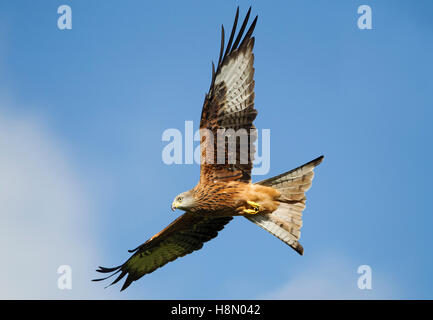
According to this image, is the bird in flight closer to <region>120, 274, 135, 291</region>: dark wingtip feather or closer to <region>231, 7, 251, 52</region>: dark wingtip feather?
<region>231, 7, 251, 52</region>: dark wingtip feather

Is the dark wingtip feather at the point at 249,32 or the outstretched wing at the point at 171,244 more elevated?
the dark wingtip feather at the point at 249,32

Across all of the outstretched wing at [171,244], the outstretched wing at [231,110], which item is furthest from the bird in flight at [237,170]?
the outstretched wing at [171,244]

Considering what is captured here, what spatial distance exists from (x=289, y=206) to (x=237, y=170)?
1115 millimetres

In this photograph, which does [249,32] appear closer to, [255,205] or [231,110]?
[231,110]

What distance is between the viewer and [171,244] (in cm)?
1138

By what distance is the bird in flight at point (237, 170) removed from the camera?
31.4 feet

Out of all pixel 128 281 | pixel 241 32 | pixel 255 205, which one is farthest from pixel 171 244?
pixel 241 32

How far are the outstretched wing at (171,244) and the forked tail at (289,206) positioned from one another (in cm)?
98

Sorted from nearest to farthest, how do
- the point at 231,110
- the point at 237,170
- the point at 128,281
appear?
the point at 231,110
the point at 237,170
the point at 128,281

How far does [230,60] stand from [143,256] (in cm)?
405

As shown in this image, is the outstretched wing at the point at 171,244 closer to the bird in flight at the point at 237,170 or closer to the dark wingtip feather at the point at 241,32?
the bird in flight at the point at 237,170

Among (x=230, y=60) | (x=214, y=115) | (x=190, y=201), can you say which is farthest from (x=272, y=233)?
(x=230, y=60)

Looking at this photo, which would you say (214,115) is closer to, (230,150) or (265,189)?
(230,150)

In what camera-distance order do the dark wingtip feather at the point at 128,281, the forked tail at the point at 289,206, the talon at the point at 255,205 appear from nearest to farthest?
1. the talon at the point at 255,205
2. the forked tail at the point at 289,206
3. the dark wingtip feather at the point at 128,281
